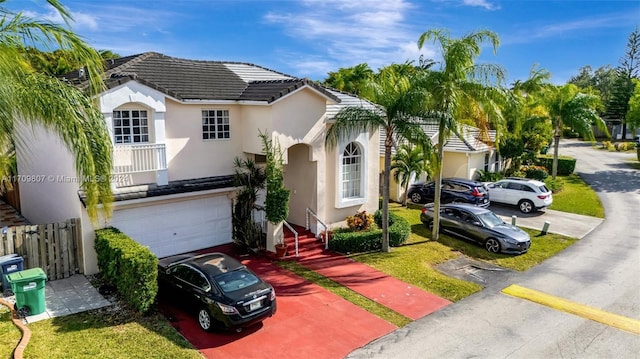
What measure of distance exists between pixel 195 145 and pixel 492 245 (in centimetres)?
1237

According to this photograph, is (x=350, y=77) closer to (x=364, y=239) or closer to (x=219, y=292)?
(x=364, y=239)

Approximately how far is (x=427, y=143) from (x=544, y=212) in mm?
12571

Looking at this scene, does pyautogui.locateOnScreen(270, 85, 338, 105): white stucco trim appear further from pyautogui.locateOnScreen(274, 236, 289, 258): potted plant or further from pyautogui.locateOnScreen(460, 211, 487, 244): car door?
pyautogui.locateOnScreen(460, 211, 487, 244): car door

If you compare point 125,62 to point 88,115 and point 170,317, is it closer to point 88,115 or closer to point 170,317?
point 88,115

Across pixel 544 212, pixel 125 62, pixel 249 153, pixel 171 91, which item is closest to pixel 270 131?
pixel 249 153

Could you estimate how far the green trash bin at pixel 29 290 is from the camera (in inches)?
440

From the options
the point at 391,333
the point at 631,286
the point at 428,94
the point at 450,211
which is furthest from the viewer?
the point at 450,211

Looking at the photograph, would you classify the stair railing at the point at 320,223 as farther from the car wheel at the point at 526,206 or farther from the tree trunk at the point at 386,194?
the car wheel at the point at 526,206

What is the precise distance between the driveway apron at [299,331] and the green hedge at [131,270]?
879 millimetres

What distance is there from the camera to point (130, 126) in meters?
15.1

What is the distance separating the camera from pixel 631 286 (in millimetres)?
15102

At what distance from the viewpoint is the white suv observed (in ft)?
80.6

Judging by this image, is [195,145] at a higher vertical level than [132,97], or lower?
lower

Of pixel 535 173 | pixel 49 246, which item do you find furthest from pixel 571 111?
pixel 49 246
